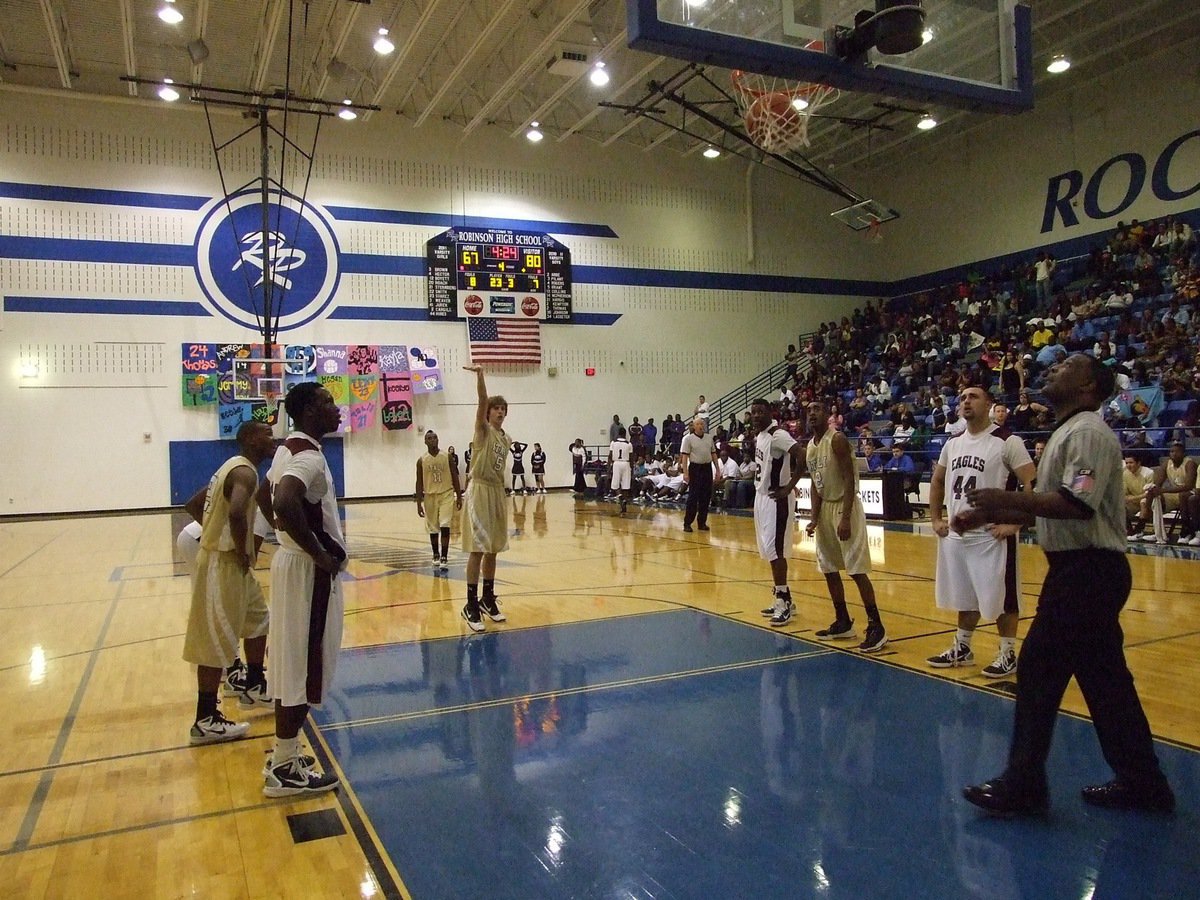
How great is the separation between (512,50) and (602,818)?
18702 millimetres

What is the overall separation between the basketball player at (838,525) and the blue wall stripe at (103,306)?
693 inches

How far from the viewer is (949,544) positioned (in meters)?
5.14

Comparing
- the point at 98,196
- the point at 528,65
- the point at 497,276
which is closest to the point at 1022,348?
the point at 528,65

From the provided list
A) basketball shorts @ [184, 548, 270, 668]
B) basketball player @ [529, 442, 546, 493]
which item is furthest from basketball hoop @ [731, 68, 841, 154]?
basketball player @ [529, 442, 546, 493]

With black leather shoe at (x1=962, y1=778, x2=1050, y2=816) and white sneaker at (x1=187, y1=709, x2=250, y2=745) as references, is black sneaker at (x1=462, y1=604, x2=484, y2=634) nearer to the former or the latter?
white sneaker at (x1=187, y1=709, x2=250, y2=745)

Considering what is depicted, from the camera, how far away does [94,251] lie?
62.8ft

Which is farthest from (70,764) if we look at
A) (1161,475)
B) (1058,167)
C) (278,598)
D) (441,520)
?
(1058,167)

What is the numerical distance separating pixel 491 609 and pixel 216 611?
2758 millimetres

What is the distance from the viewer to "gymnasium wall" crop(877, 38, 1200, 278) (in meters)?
19.5

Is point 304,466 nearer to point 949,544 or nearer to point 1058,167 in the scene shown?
point 949,544

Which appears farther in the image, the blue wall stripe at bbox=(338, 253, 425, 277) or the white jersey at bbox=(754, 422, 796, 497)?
the blue wall stripe at bbox=(338, 253, 425, 277)

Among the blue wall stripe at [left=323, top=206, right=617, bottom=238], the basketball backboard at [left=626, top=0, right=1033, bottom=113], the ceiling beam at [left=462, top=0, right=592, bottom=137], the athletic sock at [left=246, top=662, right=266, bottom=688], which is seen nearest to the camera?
the athletic sock at [left=246, top=662, right=266, bottom=688]

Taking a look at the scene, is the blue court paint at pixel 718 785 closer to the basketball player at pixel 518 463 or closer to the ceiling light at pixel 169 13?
the ceiling light at pixel 169 13

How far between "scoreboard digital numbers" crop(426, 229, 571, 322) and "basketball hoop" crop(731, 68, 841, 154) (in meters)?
11.1
